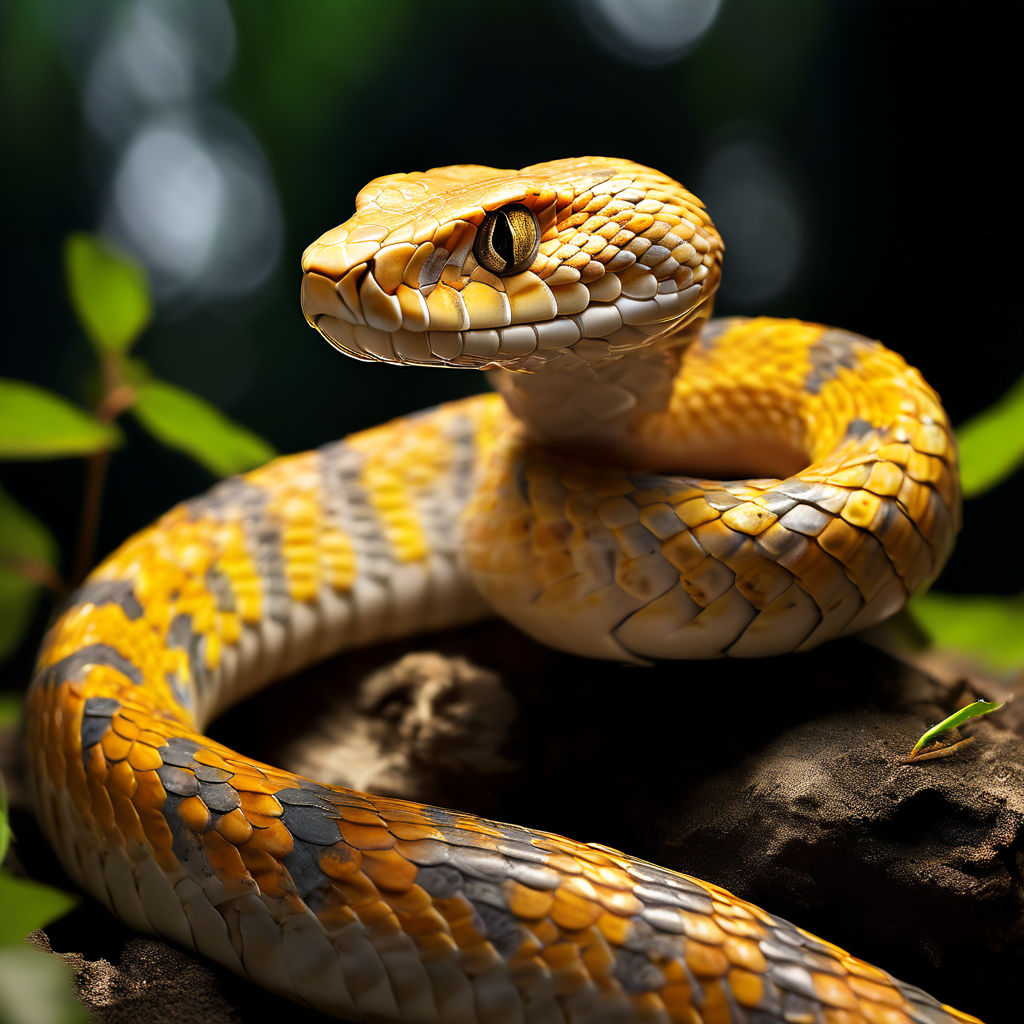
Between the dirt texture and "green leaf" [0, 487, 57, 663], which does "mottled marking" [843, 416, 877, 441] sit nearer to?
the dirt texture

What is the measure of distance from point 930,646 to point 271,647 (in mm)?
1318

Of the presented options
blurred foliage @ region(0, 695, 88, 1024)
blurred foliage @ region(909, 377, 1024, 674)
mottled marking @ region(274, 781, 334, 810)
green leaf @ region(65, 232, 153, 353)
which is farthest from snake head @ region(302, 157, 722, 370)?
green leaf @ region(65, 232, 153, 353)

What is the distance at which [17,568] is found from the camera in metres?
2.14

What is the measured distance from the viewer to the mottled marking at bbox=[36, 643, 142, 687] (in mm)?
1394

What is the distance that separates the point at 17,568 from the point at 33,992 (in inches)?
60.4

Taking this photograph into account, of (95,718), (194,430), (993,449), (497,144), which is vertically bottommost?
(95,718)

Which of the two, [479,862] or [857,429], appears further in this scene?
[857,429]

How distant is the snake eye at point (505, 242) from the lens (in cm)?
110

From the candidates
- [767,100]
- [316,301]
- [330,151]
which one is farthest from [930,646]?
[330,151]

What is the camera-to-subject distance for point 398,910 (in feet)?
3.12

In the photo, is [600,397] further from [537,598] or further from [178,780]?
[178,780]

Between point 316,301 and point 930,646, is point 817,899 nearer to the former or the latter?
point 930,646

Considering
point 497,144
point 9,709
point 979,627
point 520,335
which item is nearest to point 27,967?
point 520,335

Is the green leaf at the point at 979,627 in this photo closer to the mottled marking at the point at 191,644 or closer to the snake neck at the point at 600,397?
the snake neck at the point at 600,397
